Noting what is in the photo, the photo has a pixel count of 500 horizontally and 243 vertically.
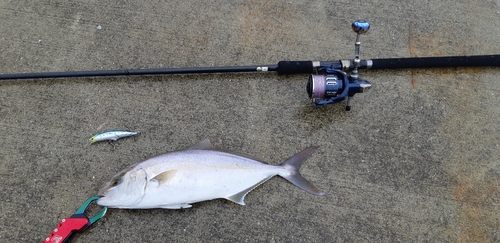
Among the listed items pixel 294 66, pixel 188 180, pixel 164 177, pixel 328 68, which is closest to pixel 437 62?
pixel 328 68

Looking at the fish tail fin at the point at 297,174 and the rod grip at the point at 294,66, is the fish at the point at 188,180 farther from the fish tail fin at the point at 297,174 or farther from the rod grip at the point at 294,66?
the rod grip at the point at 294,66

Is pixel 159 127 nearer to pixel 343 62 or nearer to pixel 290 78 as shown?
pixel 290 78

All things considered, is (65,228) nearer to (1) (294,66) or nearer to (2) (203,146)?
(2) (203,146)

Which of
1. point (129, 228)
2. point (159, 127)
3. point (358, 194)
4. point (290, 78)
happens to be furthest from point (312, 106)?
point (129, 228)

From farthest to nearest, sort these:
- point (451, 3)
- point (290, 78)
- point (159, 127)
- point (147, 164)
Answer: point (451, 3)
point (290, 78)
point (159, 127)
point (147, 164)

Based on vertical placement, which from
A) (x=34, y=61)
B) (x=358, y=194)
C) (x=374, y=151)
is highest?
(x=34, y=61)

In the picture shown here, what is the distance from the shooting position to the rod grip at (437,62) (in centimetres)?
262

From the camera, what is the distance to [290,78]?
271 cm

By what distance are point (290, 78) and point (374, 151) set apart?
806 mm

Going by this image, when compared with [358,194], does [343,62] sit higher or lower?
higher

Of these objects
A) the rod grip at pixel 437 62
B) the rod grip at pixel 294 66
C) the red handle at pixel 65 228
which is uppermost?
the rod grip at pixel 294 66

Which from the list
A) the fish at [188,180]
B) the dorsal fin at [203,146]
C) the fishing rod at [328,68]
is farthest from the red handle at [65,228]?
the fishing rod at [328,68]

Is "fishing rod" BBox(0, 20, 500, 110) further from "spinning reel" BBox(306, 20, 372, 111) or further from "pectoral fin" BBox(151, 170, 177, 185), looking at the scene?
"pectoral fin" BBox(151, 170, 177, 185)

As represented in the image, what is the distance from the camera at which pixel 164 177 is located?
7.15 ft
